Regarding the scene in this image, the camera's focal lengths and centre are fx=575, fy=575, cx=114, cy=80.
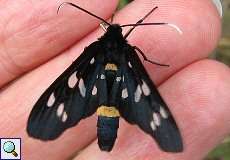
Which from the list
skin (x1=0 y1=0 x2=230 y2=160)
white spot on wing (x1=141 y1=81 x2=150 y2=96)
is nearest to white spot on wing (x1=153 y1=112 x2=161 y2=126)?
white spot on wing (x1=141 y1=81 x2=150 y2=96)

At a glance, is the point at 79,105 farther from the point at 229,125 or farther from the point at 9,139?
the point at 229,125

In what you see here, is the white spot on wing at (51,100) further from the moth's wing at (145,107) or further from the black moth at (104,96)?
the moth's wing at (145,107)

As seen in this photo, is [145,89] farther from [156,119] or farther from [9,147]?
[9,147]

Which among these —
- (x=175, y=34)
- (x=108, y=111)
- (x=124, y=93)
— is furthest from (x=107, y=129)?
(x=175, y=34)

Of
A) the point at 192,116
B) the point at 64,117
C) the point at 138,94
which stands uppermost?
the point at 64,117

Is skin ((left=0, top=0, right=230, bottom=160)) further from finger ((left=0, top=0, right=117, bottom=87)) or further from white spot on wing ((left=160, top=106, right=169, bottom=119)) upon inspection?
white spot on wing ((left=160, top=106, right=169, bottom=119))

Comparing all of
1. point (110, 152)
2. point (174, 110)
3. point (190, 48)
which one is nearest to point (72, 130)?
point (110, 152)
